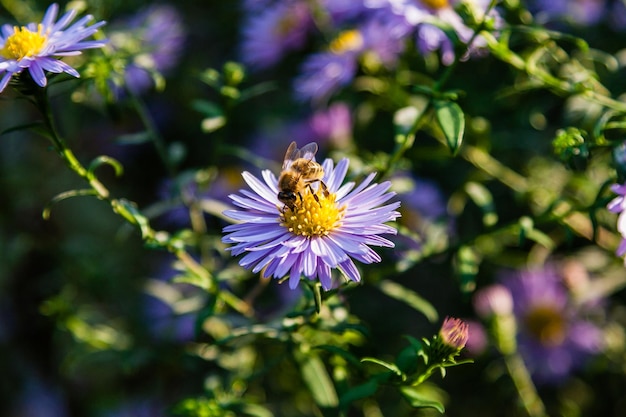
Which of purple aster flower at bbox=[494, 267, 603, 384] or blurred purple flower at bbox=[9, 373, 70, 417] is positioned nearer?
purple aster flower at bbox=[494, 267, 603, 384]

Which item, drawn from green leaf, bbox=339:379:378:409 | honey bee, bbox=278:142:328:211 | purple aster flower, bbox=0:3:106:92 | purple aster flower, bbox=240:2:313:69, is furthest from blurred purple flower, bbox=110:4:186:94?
green leaf, bbox=339:379:378:409

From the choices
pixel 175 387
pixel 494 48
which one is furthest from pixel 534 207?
pixel 175 387

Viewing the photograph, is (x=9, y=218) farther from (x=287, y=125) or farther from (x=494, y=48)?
(x=494, y=48)

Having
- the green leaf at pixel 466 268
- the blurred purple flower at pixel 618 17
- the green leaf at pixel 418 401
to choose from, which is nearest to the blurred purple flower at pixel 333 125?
the green leaf at pixel 466 268

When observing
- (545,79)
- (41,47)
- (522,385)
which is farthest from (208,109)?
(522,385)

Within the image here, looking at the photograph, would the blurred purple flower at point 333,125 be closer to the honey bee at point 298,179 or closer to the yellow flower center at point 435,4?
the yellow flower center at point 435,4

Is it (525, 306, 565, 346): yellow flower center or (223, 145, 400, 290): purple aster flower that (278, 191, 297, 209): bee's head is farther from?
(525, 306, 565, 346): yellow flower center

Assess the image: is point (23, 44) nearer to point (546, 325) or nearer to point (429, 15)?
point (429, 15)
